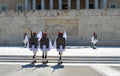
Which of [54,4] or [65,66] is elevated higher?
[54,4]

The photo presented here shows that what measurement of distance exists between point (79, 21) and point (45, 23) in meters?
3.75

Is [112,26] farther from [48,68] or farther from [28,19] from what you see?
[48,68]

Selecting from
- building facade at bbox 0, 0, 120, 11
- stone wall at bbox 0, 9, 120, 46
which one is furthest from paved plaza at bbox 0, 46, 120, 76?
building facade at bbox 0, 0, 120, 11

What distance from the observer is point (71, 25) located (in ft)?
104

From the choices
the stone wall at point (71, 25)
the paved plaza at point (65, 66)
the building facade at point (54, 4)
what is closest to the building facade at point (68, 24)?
the stone wall at point (71, 25)

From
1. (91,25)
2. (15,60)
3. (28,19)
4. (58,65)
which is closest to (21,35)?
(28,19)

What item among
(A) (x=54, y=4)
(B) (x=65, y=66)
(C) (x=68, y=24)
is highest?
(A) (x=54, y=4)

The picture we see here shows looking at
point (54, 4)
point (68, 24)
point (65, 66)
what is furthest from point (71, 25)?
point (54, 4)

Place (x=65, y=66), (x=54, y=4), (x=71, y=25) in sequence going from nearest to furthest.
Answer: (x=65, y=66), (x=71, y=25), (x=54, y=4)

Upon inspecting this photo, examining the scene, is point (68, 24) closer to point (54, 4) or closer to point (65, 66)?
point (65, 66)

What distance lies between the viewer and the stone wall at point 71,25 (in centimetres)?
3170

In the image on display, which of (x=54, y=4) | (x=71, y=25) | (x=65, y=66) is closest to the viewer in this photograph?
(x=65, y=66)

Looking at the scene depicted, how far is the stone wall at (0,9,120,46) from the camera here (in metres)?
31.7

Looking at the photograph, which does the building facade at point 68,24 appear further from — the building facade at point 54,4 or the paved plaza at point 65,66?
the building facade at point 54,4
